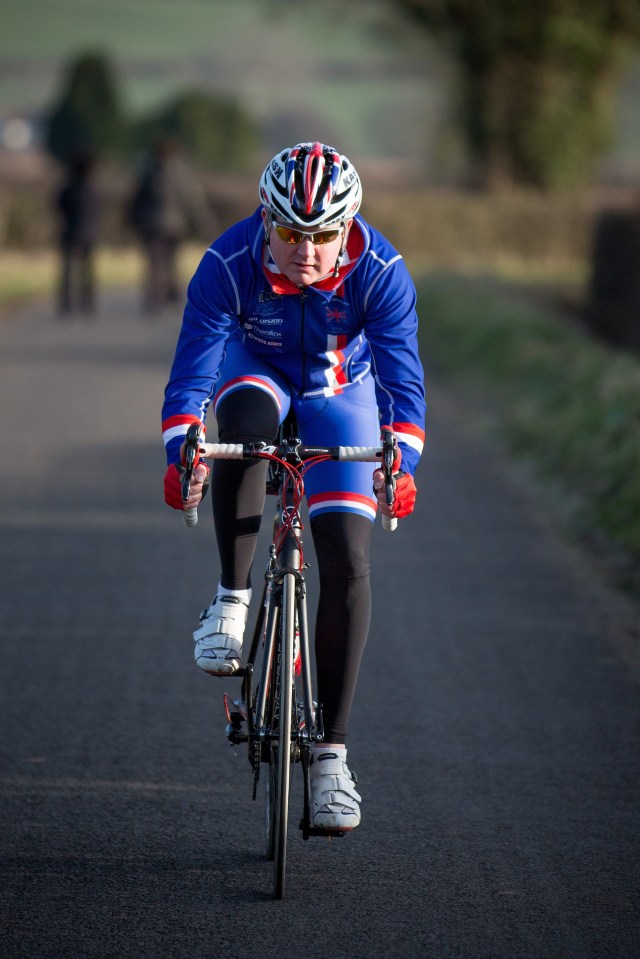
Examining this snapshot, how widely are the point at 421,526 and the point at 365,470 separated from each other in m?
4.71

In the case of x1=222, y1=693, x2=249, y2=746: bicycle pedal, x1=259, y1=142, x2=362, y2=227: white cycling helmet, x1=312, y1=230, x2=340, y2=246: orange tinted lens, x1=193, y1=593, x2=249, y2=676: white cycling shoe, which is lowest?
x1=222, y1=693, x2=249, y2=746: bicycle pedal

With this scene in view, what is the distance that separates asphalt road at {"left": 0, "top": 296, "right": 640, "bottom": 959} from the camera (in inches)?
158

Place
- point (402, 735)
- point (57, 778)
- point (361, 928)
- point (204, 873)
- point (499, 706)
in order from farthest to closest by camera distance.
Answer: point (499, 706), point (402, 735), point (57, 778), point (204, 873), point (361, 928)

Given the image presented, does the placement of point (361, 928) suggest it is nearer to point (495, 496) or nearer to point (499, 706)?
point (499, 706)

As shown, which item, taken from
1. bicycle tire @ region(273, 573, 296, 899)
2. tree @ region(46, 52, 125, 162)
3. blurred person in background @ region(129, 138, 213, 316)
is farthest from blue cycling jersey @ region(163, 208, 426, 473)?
tree @ region(46, 52, 125, 162)

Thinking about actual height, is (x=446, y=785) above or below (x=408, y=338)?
below

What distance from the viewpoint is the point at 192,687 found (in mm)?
6133

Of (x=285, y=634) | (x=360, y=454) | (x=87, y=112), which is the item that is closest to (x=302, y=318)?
(x=360, y=454)

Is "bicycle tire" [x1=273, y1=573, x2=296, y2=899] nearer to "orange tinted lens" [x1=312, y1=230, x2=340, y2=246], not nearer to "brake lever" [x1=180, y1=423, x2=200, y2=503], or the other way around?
"brake lever" [x1=180, y1=423, x2=200, y2=503]

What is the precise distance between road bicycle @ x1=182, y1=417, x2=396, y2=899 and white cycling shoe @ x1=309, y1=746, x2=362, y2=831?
3cm

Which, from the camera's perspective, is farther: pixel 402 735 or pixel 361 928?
pixel 402 735

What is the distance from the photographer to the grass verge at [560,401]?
8.84 meters

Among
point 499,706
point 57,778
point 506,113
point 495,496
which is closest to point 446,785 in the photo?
point 499,706

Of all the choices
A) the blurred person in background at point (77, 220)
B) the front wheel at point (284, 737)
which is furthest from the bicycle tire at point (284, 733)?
the blurred person in background at point (77, 220)
